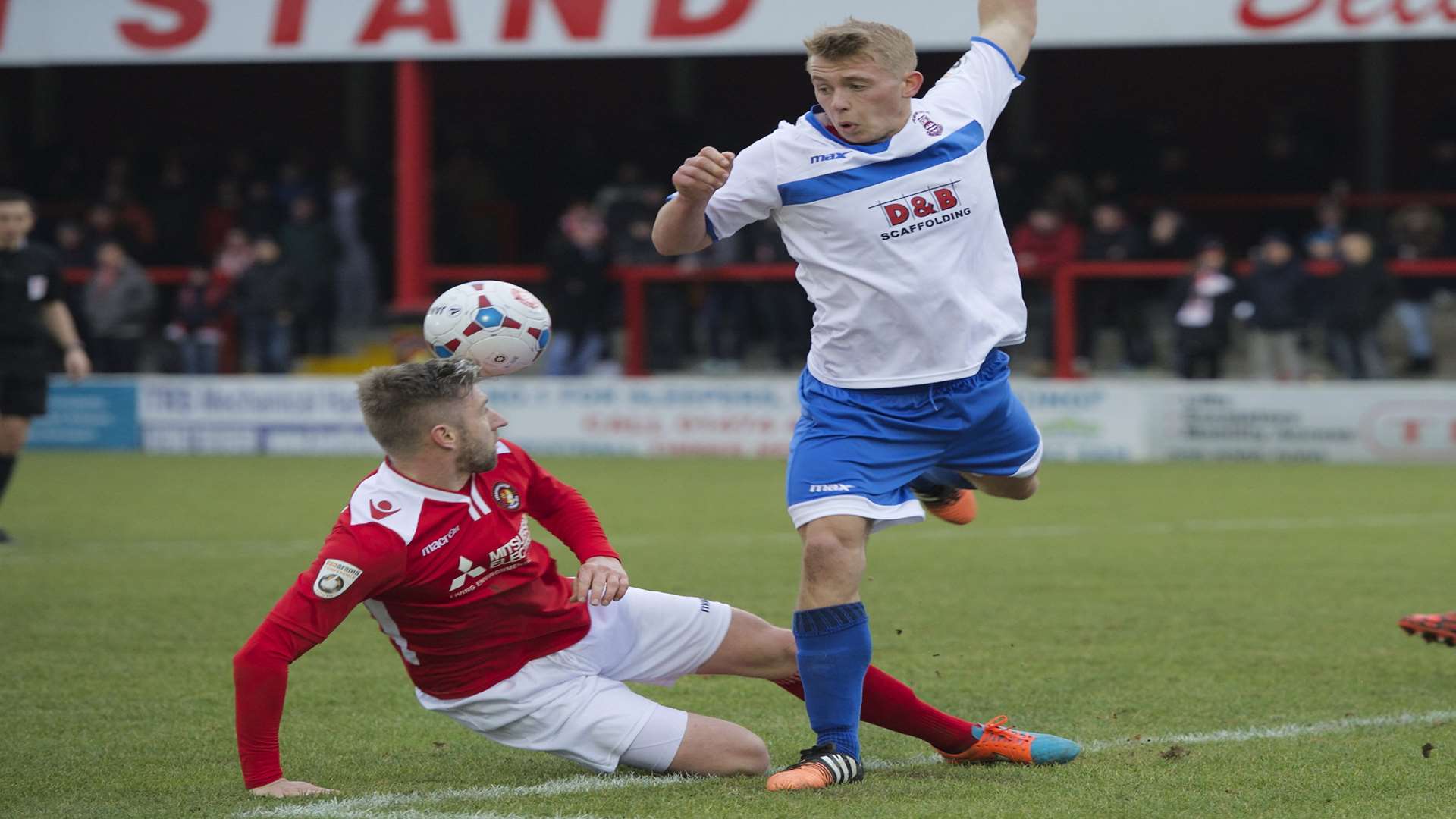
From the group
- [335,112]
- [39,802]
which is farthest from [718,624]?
[335,112]

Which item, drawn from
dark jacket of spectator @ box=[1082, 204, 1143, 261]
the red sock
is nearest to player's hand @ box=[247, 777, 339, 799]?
the red sock

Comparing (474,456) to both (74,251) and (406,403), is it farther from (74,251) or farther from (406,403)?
(74,251)

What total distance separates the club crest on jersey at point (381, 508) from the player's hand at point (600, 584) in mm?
451

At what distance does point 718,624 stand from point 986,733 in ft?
2.38

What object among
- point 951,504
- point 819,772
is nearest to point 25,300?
point 951,504

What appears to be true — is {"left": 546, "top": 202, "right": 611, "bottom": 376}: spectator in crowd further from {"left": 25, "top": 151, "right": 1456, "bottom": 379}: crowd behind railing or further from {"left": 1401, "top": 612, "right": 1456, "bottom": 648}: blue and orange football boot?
{"left": 1401, "top": 612, "right": 1456, "bottom": 648}: blue and orange football boot

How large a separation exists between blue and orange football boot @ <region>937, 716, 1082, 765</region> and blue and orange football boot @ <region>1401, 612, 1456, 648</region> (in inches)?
63.6

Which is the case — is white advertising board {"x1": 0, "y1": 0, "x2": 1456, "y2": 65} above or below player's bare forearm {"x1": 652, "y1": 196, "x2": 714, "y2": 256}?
above

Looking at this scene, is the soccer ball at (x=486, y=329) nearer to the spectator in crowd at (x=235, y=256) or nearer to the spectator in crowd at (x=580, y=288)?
the spectator in crowd at (x=580, y=288)

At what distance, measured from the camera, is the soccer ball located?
4.86 metres

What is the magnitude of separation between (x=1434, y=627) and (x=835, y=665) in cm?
228

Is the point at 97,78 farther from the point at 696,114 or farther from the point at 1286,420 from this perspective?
the point at 1286,420

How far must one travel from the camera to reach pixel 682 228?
4555 mm

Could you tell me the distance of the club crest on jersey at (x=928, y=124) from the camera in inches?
185
